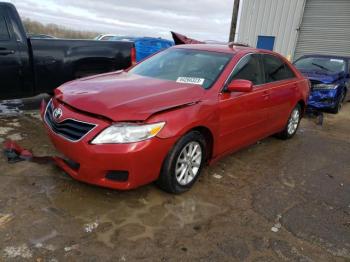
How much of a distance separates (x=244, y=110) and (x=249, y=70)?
1.96 feet

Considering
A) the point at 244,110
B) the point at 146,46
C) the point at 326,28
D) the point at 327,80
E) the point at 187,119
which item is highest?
the point at 326,28

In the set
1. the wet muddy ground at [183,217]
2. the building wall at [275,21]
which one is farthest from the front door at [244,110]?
the building wall at [275,21]

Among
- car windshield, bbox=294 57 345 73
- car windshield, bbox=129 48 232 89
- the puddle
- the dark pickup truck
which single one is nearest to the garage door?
car windshield, bbox=294 57 345 73

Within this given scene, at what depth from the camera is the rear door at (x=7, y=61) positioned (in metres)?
5.40

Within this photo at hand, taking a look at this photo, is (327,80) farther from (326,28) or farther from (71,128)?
(326,28)

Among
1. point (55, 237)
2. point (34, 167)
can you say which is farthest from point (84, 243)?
point (34, 167)

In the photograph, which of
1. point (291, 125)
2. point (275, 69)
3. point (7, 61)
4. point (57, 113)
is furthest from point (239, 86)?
point (7, 61)

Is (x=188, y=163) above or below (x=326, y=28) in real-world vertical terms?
below

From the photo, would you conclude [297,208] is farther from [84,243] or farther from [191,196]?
[84,243]

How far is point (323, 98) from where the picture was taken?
8859 millimetres

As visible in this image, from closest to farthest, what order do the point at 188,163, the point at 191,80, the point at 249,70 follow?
the point at 188,163 → the point at 191,80 → the point at 249,70

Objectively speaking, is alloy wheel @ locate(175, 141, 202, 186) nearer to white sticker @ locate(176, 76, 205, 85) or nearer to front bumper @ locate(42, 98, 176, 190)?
front bumper @ locate(42, 98, 176, 190)

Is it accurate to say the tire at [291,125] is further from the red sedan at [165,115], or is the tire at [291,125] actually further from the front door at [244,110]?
the front door at [244,110]

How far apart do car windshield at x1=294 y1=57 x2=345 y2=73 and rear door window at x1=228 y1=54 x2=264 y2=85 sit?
5495 millimetres
